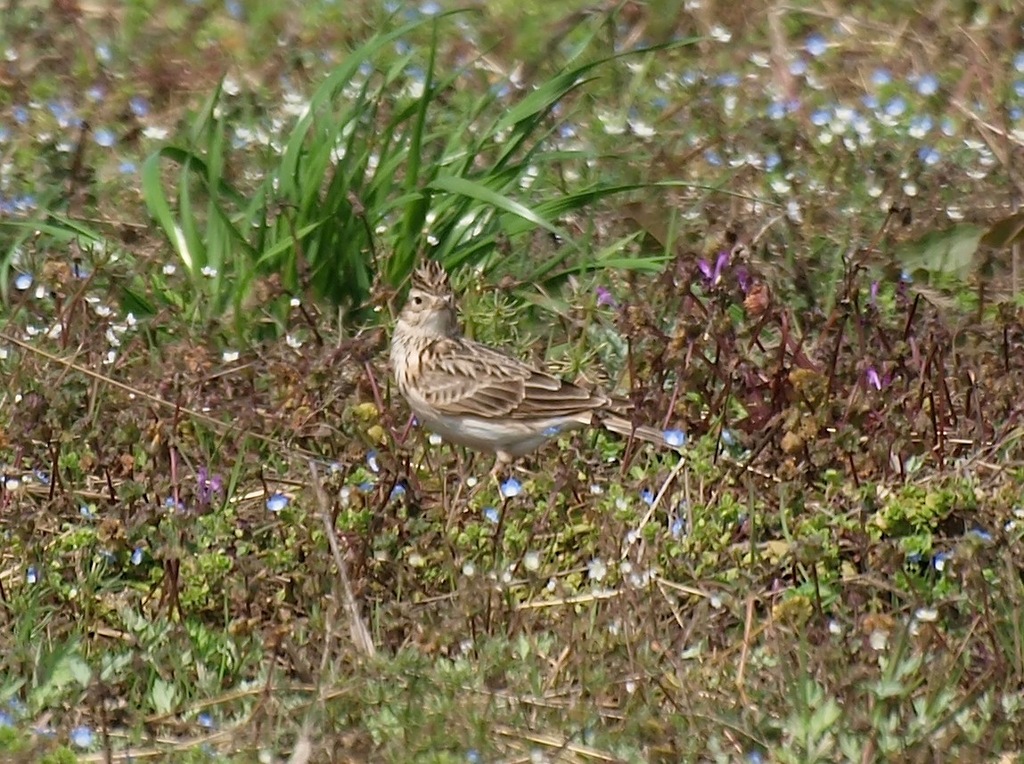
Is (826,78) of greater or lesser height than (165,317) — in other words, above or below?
below

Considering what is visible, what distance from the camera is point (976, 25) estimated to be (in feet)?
35.5

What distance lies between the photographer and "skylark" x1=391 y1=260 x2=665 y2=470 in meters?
6.38

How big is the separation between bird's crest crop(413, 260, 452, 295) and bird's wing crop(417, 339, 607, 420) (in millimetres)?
206

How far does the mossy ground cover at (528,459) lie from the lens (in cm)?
471

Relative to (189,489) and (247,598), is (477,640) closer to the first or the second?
(247,598)

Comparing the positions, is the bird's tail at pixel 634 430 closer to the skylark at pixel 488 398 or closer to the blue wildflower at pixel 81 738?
the skylark at pixel 488 398

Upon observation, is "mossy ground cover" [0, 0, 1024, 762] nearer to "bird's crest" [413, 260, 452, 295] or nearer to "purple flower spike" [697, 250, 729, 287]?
"purple flower spike" [697, 250, 729, 287]

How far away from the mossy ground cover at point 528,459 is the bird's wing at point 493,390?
17 centimetres

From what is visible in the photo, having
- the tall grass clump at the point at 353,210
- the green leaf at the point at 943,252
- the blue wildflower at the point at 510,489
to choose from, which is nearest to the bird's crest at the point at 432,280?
the tall grass clump at the point at 353,210

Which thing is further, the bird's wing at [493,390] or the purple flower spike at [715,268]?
the purple flower spike at [715,268]

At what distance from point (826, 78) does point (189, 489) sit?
5.40m

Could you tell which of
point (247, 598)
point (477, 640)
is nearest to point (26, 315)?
point (247, 598)

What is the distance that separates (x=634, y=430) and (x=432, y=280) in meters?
1.13

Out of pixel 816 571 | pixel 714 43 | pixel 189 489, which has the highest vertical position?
pixel 816 571
